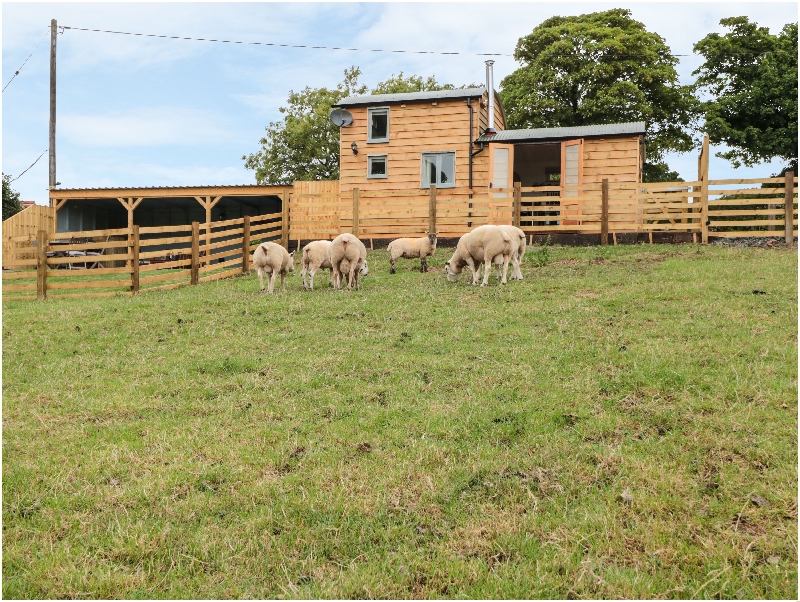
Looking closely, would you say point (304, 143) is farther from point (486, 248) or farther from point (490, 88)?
point (486, 248)

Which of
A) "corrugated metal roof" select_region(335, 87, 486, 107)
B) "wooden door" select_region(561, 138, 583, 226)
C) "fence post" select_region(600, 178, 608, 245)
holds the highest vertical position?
"corrugated metal roof" select_region(335, 87, 486, 107)

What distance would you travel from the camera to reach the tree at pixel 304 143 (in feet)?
127

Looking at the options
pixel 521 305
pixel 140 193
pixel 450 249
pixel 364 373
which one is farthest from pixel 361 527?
pixel 140 193

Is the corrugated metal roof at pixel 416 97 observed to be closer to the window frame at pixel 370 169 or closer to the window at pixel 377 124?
the window at pixel 377 124

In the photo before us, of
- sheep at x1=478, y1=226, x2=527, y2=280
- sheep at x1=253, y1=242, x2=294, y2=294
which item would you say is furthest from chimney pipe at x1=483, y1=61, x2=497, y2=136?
sheep at x1=253, y1=242, x2=294, y2=294

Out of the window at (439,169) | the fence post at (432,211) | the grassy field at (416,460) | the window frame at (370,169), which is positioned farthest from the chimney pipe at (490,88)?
the grassy field at (416,460)

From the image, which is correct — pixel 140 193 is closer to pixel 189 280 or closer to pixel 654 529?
pixel 189 280

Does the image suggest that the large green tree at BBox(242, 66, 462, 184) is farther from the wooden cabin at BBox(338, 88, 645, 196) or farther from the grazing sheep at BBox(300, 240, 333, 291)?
the grazing sheep at BBox(300, 240, 333, 291)

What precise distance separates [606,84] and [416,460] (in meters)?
30.6

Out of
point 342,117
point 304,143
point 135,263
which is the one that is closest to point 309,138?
point 304,143

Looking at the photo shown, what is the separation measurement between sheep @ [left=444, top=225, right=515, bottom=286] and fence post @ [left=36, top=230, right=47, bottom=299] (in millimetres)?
9393

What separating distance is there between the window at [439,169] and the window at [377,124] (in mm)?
1920

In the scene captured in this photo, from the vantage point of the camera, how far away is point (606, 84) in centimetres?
3088

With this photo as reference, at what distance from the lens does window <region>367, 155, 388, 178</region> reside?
81.2 feet
